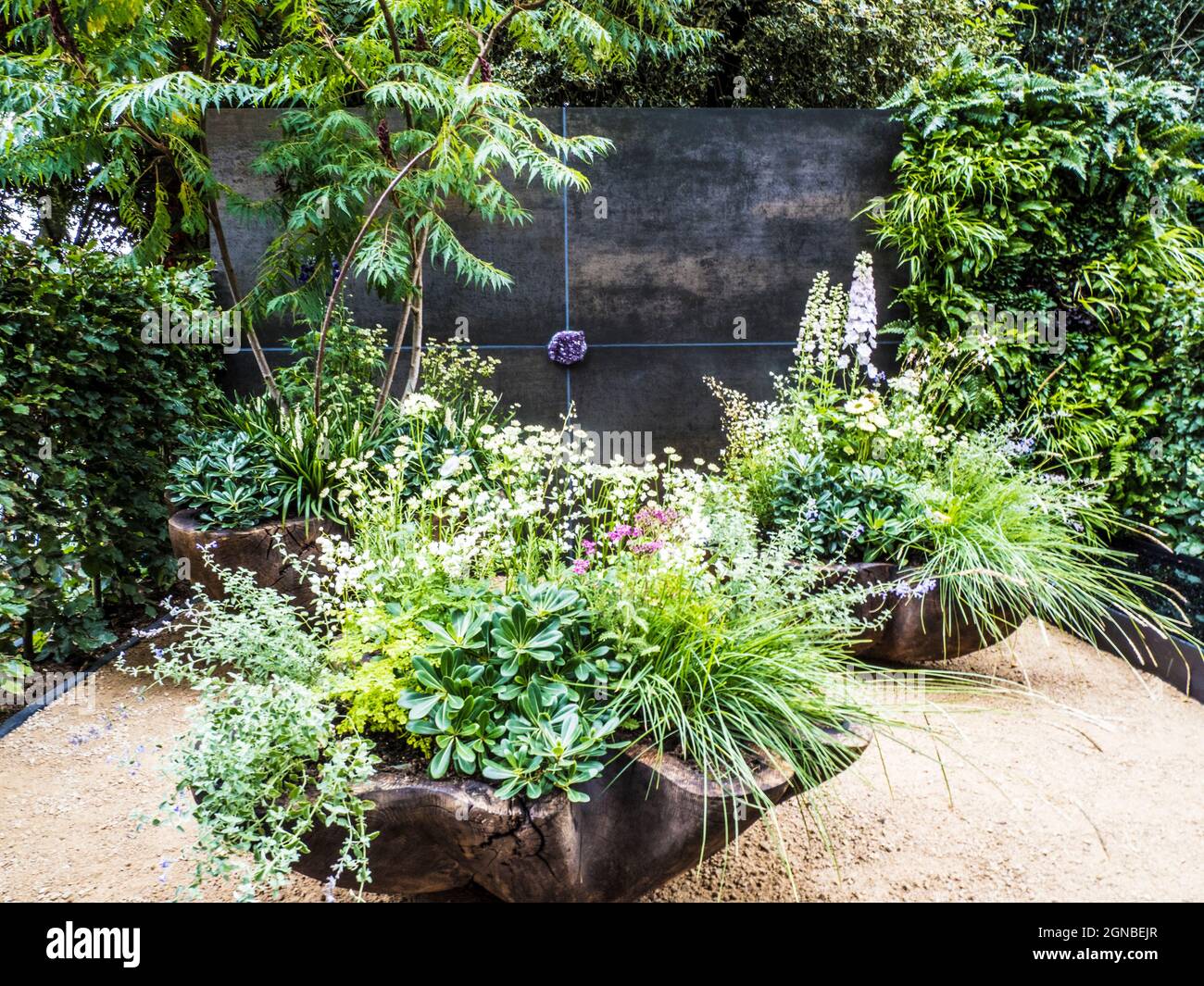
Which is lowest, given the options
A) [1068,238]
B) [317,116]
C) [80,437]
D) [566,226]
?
[80,437]

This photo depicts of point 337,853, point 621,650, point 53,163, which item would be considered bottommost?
point 337,853

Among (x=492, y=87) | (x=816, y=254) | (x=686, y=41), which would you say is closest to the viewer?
(x=492, y=87)

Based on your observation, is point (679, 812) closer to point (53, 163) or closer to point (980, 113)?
point (53, 163)

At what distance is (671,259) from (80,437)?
3.55 meters

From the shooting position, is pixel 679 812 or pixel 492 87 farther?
pixel 492 87

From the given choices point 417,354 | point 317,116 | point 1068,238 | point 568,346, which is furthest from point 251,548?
point 1068,238

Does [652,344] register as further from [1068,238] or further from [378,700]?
[378,700]

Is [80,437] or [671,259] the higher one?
[671,259]

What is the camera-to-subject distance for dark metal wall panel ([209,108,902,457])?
512 centimetres

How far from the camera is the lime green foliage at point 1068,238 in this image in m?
4.30

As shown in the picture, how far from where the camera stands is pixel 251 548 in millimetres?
3266

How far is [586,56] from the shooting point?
390cm

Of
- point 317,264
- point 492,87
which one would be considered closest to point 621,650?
point 492,87

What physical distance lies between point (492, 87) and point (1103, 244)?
3.65 m
